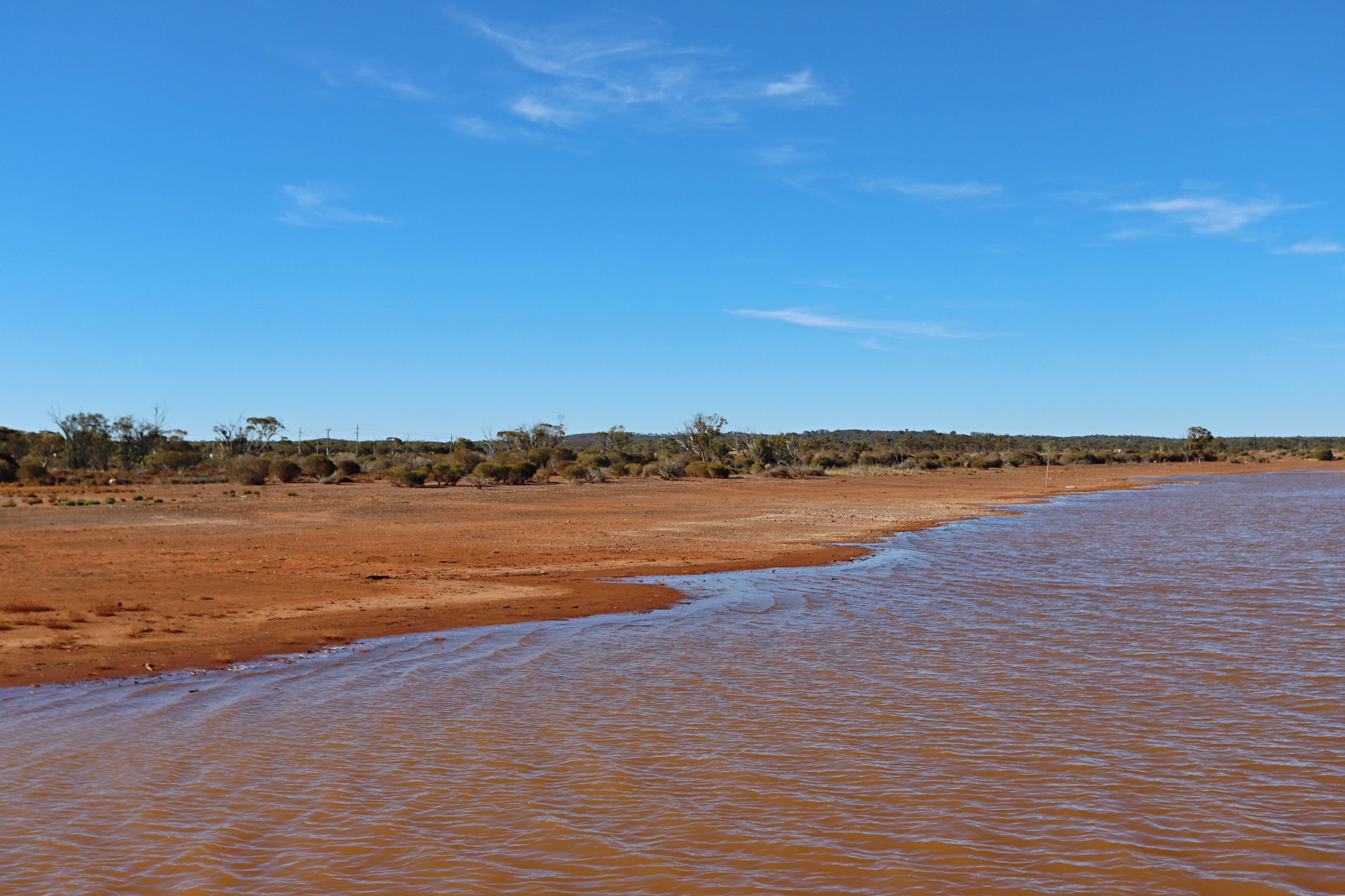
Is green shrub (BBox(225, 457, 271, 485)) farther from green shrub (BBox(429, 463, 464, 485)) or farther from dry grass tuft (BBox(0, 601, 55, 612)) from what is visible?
dry grass tuft (BBox(0, 601, 55, 612))

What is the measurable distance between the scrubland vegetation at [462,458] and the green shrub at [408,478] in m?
0.05

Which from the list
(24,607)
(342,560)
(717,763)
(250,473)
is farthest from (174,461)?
(717,763)

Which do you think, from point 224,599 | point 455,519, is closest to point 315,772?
point 224,599

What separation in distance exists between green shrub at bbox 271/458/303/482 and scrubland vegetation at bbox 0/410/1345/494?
2.0 inches

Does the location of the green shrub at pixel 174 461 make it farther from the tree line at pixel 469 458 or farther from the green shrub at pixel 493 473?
the green shrub at pixel 493 473

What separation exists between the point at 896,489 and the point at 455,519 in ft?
90.0

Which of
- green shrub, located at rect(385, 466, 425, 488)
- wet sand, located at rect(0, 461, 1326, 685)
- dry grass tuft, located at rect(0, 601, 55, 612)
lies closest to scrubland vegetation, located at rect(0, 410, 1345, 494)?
green shrub, located at rect(385, 466, 425, 488)

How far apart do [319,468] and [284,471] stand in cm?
216

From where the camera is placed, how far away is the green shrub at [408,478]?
4500 centimetres

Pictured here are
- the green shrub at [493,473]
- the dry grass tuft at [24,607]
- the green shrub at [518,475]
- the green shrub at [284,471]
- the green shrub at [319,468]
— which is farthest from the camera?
the green shrub at [319,468]

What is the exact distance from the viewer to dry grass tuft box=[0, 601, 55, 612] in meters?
11.0

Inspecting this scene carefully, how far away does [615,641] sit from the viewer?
10234 mm

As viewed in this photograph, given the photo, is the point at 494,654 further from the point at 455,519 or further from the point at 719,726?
the point at 455,519

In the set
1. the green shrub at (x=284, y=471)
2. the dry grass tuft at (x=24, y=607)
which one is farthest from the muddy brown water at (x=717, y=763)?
the green shrub at (x=284, y=471)
